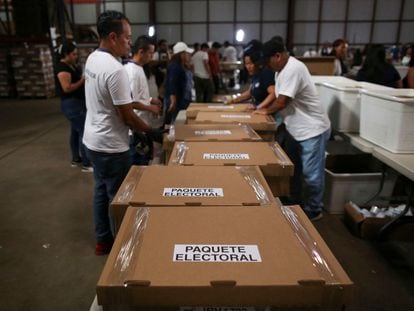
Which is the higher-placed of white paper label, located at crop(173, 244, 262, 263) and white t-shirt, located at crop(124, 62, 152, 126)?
white t-shirt, located at crop(124, 62, 152, 126)

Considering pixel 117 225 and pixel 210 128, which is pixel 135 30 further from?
pixel 117 225

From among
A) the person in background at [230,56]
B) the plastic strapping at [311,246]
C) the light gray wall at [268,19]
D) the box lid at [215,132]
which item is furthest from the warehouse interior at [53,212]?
the light gray wall at [268,19]

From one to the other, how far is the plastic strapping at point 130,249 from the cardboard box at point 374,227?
2.00 m

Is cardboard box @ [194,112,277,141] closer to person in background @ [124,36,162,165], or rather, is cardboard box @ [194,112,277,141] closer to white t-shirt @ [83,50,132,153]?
person in background @ [124,36,162,165]

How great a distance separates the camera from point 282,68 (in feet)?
8.47

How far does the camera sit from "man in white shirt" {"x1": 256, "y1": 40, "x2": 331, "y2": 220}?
2486 mm

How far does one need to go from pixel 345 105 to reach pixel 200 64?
195 inches

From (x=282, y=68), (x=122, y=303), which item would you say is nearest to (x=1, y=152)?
(x=282, y=68)

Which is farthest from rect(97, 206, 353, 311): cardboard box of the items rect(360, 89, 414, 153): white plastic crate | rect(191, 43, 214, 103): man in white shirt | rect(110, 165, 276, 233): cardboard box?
rect(191, 43, 214, 103): man in white shirt

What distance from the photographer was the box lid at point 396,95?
2061mm

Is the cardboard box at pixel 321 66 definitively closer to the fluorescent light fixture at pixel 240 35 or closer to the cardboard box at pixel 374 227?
the cardboard box at pixel 374 227

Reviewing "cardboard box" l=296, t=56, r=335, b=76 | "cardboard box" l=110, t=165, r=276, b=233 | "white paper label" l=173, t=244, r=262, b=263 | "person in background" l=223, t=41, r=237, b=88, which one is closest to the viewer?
"white paper label" l=173, t=244, r=262, b=263

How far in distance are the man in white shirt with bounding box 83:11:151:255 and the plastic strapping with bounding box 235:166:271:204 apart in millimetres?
743

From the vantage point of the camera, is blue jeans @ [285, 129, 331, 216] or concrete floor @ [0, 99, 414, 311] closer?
concrete floor @ [0, 99, 414, 311]
